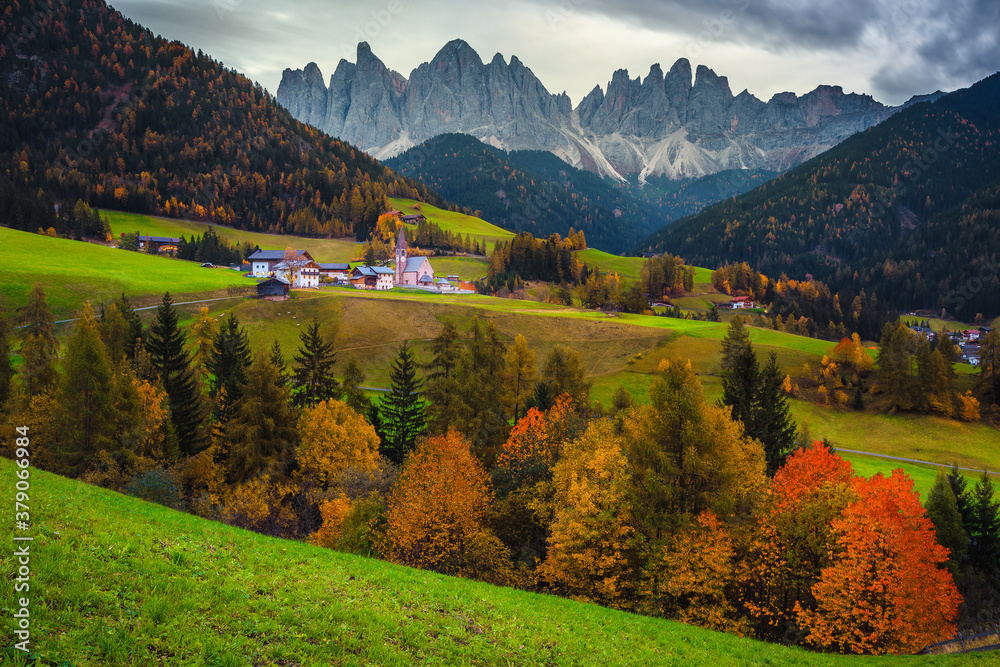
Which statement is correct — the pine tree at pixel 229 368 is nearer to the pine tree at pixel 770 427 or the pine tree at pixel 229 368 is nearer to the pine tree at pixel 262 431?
the pine tree at pixel 262 431

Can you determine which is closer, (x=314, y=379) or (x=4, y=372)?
(x=4, y=372)

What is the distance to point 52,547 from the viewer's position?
11.9 metres

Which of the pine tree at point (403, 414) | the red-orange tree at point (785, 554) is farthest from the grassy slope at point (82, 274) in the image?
the red-orange tree at point (785, 554)

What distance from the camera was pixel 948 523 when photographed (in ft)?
154

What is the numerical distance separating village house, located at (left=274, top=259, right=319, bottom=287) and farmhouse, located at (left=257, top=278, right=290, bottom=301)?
116 feet

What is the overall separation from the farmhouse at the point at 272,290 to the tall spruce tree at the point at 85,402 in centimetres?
6210

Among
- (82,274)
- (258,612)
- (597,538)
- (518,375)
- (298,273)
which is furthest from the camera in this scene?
(298,273)

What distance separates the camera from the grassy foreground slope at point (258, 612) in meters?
9.87

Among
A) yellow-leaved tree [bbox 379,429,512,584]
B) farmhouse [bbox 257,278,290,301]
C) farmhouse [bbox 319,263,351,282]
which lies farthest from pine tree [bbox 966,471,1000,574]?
farmhouse [bbox 319,263,351,282]

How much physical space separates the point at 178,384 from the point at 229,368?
17.1 ft

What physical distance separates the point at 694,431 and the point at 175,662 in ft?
90.4

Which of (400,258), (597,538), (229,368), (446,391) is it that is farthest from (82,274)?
(597,538)

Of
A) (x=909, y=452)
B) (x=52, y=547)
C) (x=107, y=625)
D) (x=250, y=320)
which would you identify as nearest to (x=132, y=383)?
(x=52, y=547)

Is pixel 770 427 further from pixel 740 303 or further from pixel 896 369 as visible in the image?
pixel 740 303
